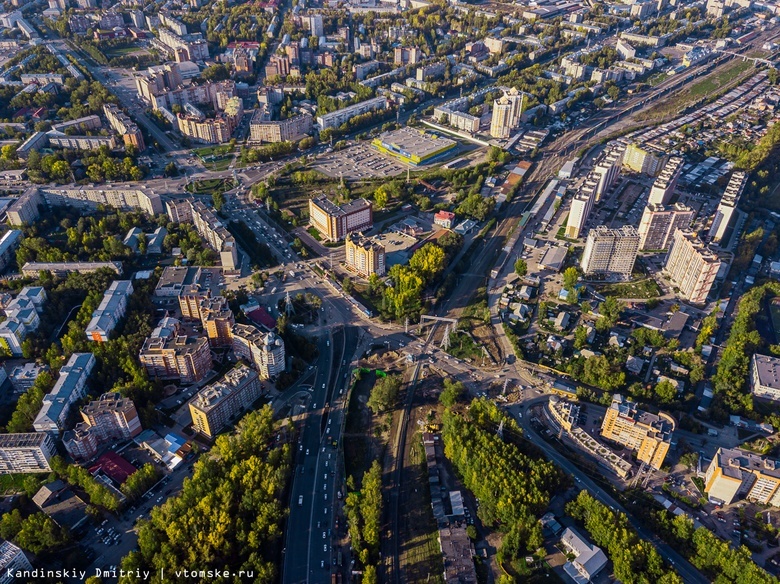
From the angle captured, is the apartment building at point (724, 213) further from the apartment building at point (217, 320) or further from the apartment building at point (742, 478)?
the apartment building at point (217, 320)

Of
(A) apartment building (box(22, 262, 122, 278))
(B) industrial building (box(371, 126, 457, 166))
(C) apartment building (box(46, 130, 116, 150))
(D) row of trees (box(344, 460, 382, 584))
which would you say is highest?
(C) apartment building (box(46, 130, 116, 150))

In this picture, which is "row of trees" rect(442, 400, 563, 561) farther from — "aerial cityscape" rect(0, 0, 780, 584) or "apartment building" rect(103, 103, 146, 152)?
"apartment building" rect(103, 103, 146, 152)

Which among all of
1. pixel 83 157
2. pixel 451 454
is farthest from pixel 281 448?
pixel 83 157

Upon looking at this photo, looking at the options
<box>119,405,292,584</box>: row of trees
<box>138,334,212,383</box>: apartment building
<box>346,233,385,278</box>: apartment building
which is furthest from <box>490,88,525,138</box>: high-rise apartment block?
<box>119,405,292,584</box>: row of trees

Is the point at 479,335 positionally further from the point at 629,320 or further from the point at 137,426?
the point at 137,426

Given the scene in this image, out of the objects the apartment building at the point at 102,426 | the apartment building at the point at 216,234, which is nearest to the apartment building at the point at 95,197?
the apartment building at the point at 216,234
